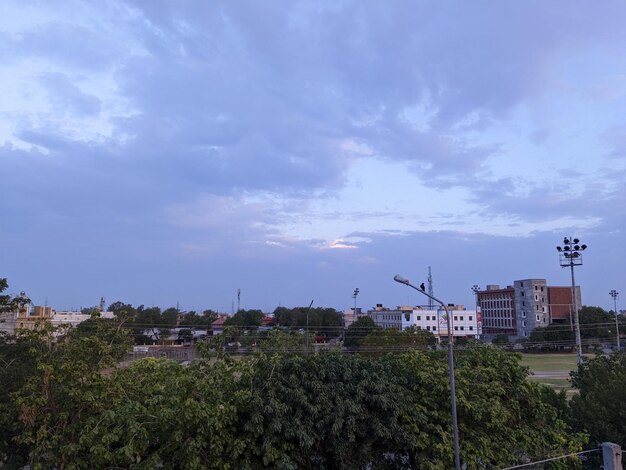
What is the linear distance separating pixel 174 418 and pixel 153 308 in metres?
92.0

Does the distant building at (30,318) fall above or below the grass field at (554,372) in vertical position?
above

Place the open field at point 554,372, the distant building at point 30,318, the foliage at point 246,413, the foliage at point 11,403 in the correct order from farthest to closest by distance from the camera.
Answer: the open field at point 554,372 < the distant building at point 30,318 < the foliage at point 11,403 < the foliage at point 246,413

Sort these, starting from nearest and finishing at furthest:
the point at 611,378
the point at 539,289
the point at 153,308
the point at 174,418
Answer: the point at 174,418, the point at 611,378, the point at 153,308, the point at 539,289

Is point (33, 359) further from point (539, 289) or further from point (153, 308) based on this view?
point (539, 289)

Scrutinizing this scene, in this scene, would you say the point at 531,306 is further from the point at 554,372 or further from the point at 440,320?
the point at 554,372

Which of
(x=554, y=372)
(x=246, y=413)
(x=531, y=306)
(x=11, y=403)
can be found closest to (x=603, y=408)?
(x=246, y=413)

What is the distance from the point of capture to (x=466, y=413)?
14.6 m

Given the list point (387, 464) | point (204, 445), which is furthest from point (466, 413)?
point (204, 445)

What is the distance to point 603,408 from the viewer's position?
59.4 ft

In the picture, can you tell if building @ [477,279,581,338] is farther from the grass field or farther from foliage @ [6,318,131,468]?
foliage @ [6,318,131,468]

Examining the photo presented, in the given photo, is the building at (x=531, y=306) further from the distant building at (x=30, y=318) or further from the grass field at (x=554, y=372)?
the distant building at (x=30, y=318)

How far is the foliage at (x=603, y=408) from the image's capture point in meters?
17.7

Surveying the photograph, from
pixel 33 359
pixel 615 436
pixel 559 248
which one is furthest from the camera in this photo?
pixel 559 248

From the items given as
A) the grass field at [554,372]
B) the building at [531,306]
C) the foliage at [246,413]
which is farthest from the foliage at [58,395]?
the building at [531,306]
